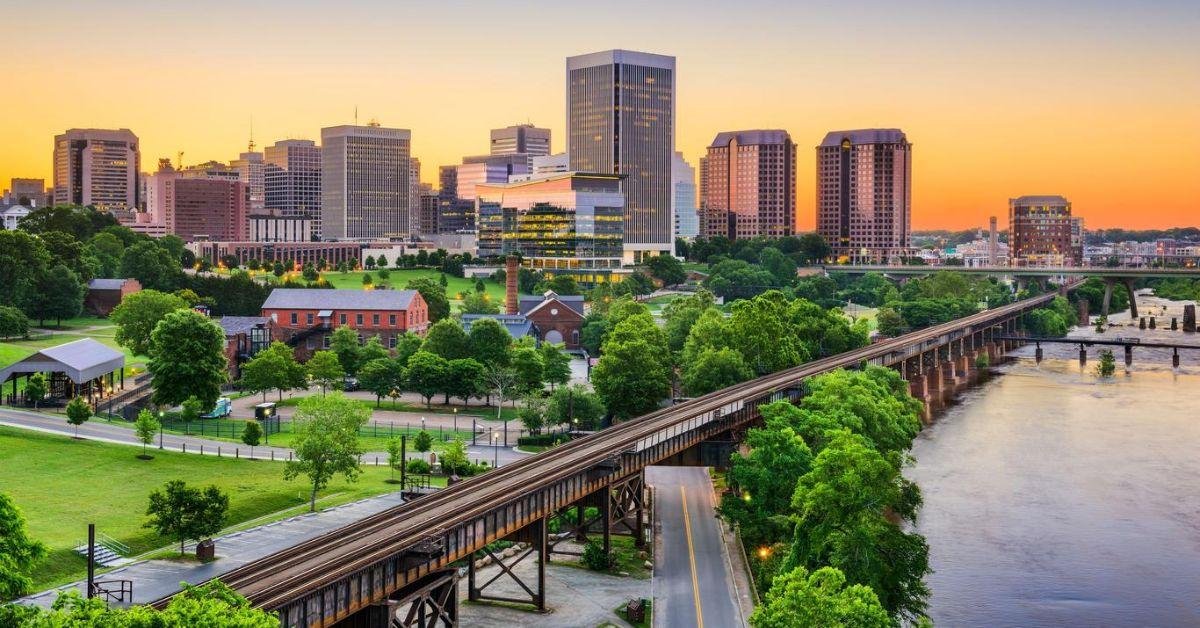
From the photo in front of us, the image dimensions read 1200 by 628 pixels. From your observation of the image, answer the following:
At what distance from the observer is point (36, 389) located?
304 ft

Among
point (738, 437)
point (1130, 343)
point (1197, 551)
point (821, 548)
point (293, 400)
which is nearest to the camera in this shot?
point (821, 548)

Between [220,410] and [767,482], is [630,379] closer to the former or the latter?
[220,410]

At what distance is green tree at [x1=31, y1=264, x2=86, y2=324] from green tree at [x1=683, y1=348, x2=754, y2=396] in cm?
7810

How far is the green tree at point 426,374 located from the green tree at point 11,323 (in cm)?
4240

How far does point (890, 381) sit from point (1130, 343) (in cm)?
9706

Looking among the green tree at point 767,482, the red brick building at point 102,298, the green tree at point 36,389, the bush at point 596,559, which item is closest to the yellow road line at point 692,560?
the green tree at point 767,482

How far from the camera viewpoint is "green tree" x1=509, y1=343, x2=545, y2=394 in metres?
118

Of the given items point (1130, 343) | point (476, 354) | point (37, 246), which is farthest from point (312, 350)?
point (1130, 343)

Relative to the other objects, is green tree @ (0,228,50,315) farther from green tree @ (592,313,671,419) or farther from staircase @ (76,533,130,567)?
staircase @ (76,533,130,567)

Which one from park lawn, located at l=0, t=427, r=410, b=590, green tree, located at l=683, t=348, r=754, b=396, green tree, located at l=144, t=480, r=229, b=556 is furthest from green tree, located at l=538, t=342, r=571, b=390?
green tree, located at l=144, t=480, r=229, b=556

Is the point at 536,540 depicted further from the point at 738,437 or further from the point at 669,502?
the point at 738,437

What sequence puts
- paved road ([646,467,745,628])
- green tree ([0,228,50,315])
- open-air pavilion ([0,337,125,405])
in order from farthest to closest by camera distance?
green tree ([0,228,50,315])
open-air pavilion ([0,337,125,405])
paved road ([646,467,745,628])

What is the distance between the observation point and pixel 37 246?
488 ft

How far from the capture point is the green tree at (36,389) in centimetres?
9275
